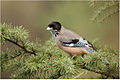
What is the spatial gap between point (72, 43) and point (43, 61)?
0.52 m

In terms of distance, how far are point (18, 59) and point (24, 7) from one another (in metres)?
1.65

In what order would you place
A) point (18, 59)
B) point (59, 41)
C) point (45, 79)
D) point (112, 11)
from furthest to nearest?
point (59, 41)
point (112, 11)
point (18, 59)
point (45, 79)

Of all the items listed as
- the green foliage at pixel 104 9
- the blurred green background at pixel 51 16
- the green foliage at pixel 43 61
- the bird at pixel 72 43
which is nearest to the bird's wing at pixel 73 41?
the bird at pixel 72 43

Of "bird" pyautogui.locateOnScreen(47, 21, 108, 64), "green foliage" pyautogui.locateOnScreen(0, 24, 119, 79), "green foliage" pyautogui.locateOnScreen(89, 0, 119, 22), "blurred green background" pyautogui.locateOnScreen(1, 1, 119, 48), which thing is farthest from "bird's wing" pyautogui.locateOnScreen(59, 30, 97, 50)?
"blurred green background" pyautogui.locateOnScreen(1, 1, 119, 48)

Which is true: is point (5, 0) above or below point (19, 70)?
above

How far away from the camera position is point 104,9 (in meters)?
1.74

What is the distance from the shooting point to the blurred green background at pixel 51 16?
10.0ft

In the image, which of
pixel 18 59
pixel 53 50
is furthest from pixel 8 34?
pixel 53 50

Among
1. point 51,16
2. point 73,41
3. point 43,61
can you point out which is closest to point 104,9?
point 73,41

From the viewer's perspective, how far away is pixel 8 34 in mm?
1438

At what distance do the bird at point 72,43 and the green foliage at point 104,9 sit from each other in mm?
174

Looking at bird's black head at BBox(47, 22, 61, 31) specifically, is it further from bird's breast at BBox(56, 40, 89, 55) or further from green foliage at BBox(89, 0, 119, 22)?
green foliage at BBox(89, 0, 119, 22)

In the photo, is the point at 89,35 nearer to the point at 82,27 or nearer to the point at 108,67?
the point at 82,27

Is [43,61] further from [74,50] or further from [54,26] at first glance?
[54,26]
